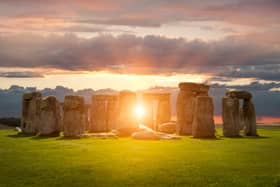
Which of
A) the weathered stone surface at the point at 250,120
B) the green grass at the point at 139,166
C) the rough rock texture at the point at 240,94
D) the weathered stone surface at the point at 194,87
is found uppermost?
the weathered stone surface at the point at 194,87

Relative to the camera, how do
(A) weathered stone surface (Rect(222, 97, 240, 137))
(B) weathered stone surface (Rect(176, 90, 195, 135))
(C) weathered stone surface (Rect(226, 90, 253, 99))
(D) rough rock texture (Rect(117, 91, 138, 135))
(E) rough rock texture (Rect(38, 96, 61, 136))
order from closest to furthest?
1. (E) rough rock texture (Rect(38, 96, 61, 136))
2. (D) rough rock texture (Rect(117, 91, 138, 135))
3. (A) weathered stone surface (Rect(222, 97, 240, 137))
4. (C) weathered stone surface (Rect(226, 90, 253, 99))
5. (B) weathered stone surface (Rect(176, 90, 195, 135))

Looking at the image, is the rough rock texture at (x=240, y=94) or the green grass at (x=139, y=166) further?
the rough rock texture at (x=240, y=94)

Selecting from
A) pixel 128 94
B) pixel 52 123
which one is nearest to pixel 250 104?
pixel 128 94

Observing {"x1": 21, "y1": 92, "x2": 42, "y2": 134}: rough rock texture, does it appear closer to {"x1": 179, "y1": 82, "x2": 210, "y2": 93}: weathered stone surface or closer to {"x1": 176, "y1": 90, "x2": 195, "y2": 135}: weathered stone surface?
{"x1": 176, "y1": 90, "x2": 195, "y2": 135}: weathered stone surface

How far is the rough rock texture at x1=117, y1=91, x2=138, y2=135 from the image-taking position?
3155 centimetres

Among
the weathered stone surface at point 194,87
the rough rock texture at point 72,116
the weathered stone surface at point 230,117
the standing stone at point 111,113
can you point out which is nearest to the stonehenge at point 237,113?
the weathered stone surface at point 230,117

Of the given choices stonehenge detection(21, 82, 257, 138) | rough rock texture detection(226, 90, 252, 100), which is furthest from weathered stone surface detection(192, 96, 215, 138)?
rough rock texture detection(226, 90, 252, 100)

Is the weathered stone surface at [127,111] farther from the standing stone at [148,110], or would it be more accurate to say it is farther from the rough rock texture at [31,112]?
the standing stone at [148,110]

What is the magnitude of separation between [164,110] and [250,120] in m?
11.6

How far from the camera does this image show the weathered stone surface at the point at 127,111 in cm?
3158

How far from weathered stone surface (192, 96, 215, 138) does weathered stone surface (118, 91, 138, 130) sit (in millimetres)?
4430

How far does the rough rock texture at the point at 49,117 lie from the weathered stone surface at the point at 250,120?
1387 centimetres

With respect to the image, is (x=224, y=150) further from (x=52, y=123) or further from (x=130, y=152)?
(x=52, y=123)

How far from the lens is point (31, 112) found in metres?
34.2
